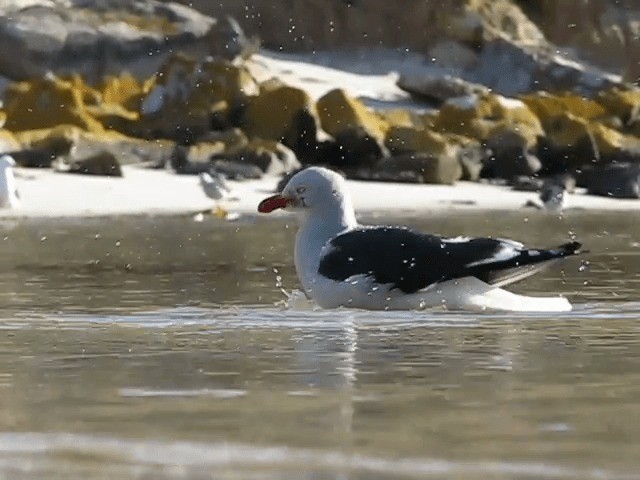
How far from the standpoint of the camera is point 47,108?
26188mm

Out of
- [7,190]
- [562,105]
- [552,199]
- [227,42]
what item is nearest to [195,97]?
[227,42]

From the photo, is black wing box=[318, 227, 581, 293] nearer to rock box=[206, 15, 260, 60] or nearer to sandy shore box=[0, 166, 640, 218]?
sandy shore box=[0, 166, 640, 218]

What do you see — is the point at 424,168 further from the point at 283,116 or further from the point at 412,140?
the point at 283,116

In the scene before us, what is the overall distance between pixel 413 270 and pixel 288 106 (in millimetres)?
17960

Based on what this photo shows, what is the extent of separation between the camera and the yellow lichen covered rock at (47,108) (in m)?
25.8

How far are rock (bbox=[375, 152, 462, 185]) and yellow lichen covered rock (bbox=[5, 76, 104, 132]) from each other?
424 centimetres

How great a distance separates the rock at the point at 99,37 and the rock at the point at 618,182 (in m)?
8.83

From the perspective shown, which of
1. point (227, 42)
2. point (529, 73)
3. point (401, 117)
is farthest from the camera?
point (529, 73)

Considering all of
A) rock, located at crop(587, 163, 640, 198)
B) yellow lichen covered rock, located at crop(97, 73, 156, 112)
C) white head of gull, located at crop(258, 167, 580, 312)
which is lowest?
yellow lichen covered rock, located at crop(97, 73, 156, 112)

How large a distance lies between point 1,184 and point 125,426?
13804 millimetres

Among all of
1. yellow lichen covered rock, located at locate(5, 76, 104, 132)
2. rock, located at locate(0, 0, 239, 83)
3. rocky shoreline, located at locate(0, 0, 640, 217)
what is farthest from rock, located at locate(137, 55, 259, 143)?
rock, located at locate(0, 0, 239, 83)

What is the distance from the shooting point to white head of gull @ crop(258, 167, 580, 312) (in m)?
9.05

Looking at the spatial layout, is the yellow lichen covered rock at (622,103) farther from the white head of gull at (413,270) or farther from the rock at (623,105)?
the white head of gull at (413,270)

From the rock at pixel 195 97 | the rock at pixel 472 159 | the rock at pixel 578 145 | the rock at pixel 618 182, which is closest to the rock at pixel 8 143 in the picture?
the rock at pixel 195 97
